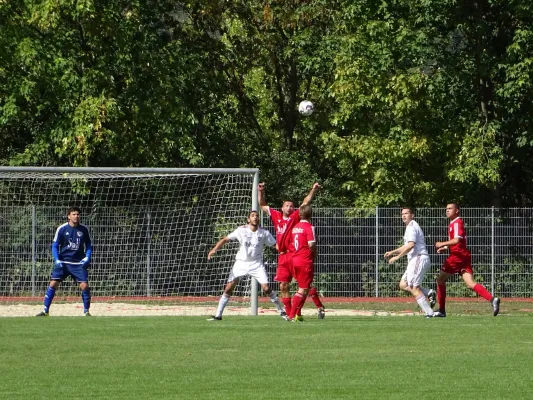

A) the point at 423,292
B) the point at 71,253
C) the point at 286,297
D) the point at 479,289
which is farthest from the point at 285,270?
the point at 71,253

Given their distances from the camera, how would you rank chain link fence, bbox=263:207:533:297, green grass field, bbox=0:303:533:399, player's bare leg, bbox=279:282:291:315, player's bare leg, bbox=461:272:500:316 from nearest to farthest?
green grass field, bbox=0:303:533:399, player's bare leg, bbox=279:282:291:315, player's bare leg, bbox=461:272:500:316, chain link fence, bbox=263:207:533:297

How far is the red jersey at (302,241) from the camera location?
19.2 meters

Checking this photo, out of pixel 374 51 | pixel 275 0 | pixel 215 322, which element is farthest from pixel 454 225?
pixel 275 0

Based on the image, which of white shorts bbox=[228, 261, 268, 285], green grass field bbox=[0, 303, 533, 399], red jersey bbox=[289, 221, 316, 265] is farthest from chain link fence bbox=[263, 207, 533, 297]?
green grass field bbox=[0, 303, 533, 399]

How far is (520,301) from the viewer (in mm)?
28375

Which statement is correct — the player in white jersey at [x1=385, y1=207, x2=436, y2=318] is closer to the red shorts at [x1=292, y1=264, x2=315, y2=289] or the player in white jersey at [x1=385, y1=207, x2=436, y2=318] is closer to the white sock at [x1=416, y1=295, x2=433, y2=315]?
the white sock at [x1=416, y1=295, x2=433, y2=315]

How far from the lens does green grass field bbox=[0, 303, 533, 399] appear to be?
1067cm

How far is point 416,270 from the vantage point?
20.7m

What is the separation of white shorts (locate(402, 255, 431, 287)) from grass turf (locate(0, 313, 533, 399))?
5.83 feet

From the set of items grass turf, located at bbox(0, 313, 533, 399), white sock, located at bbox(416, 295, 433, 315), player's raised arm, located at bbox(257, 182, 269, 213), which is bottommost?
grass turf, located at bbox(0, 313, 533, 399)

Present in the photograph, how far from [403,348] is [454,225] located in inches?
274

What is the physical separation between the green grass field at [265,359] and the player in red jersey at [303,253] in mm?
582

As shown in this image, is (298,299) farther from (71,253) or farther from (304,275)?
(71,253)

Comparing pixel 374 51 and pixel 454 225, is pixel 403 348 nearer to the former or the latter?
pixel 454 225
